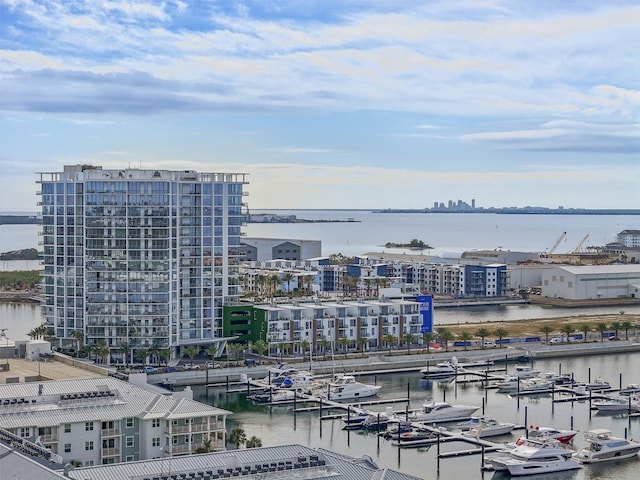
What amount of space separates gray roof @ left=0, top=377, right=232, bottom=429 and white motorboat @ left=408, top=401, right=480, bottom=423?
6.09 m

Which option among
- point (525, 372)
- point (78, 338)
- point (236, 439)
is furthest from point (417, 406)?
point (78, 338)

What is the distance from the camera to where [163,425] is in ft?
53.7

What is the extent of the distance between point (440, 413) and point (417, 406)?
1642mm

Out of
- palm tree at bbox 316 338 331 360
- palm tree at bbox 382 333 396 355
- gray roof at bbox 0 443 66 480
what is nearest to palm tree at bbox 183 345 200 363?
palm tree at bbox 316 338 331 360

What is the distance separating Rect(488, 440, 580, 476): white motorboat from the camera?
1841 cm

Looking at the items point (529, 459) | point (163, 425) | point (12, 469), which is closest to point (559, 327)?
point (529, 459)

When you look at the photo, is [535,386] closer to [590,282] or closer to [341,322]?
[341,322]

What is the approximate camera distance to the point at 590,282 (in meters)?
49.2

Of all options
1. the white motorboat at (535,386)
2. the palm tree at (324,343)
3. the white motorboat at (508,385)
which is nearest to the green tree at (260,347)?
the palm tree at (324,343)

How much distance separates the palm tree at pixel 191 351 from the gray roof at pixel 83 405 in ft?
32.1

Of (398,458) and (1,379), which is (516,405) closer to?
(398,458)

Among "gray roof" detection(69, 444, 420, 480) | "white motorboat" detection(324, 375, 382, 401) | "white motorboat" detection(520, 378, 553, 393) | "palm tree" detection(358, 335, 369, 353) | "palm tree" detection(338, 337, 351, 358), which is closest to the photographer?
"gray roof" detection(69, 444, 420, 480)

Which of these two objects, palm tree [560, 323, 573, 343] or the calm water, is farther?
palm tree [560, 323, 573, 343]

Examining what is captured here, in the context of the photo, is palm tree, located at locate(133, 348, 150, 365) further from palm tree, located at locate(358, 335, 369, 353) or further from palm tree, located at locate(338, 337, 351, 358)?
palm tree, located at locate(358, 335, 369, 353)
